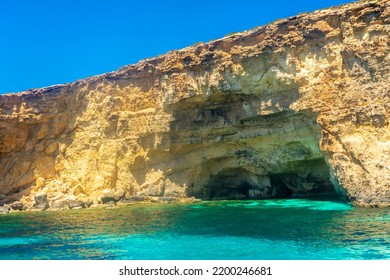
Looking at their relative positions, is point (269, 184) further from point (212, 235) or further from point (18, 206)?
point (18, 206)

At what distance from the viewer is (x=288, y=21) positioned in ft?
Answer: 79.1

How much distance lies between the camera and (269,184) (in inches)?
1201

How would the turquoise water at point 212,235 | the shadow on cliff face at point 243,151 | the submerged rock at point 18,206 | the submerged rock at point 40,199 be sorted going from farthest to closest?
the submerged rock at point 18,206 → the submerged rock at point 40,199 → the shadow on cliff face at point 243,151 → the turquoise water at point 212,235

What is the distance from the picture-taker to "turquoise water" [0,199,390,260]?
37.7 ft

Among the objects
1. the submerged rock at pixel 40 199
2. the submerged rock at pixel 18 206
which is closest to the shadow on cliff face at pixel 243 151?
the submerged rock at pixel 40 199

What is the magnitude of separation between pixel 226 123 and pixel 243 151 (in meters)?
2.63

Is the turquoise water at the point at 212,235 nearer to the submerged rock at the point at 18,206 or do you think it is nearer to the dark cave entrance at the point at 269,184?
the dark cave entrance at the point at 269,184

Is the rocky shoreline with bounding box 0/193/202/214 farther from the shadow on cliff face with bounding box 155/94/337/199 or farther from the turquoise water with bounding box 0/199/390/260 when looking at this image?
the turquoise water with bounding box 0/199/390/260

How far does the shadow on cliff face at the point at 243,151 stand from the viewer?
2615 cm

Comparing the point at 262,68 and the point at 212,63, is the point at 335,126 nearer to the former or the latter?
the point at 262,68

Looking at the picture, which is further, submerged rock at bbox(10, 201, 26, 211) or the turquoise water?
submerged rock at bbox(10, 201, 26, 211)

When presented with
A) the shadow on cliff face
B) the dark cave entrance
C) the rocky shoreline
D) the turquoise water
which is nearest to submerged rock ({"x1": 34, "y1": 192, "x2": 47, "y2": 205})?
the rocky shoreline
